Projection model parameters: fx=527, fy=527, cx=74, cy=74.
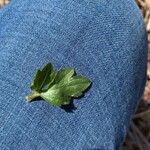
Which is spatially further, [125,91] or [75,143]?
[125,91]

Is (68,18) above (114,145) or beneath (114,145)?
above

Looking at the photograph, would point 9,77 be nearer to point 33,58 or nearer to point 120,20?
point 33,58

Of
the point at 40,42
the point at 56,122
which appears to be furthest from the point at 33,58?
the point at 56,122

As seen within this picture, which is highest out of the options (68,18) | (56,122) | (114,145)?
(68,18)
